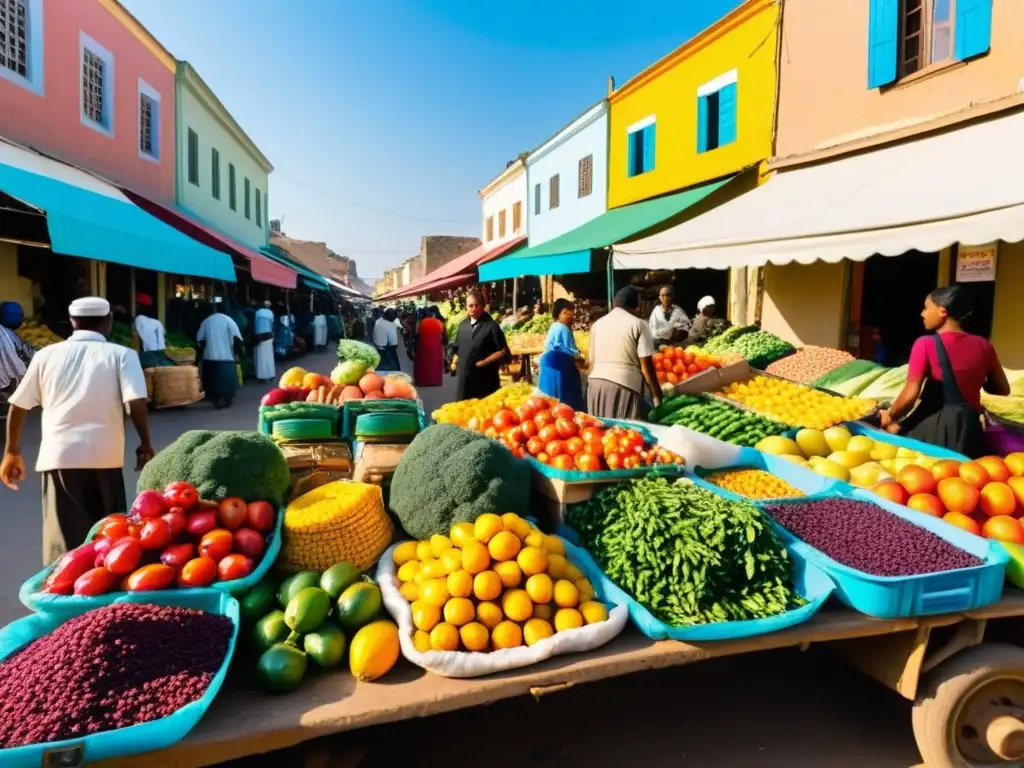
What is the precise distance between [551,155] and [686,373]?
628 inches

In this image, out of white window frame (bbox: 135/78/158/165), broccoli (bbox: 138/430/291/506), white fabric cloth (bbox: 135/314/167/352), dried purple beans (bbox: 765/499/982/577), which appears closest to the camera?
dried purple beans (bbox: 765/499/982/577)

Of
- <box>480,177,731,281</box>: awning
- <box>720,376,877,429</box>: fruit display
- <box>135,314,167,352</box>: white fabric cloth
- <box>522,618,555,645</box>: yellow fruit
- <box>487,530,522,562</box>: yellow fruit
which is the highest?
<box>480,177,731,281</box>: awning

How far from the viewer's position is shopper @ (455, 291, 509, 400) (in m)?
6.66

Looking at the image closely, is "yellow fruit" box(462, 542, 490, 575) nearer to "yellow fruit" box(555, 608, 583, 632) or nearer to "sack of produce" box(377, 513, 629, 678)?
"sack of produce" box(377, 513, 629, 678)

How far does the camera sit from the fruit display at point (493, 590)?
7.69 ft

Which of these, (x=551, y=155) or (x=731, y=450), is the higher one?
(x=551, y=155)

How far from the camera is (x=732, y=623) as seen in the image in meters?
2.45

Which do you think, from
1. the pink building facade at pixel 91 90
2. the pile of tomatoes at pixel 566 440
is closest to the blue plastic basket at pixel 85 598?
the pile of tomatoes at pixel 566 440

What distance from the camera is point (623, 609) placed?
2.51 meters

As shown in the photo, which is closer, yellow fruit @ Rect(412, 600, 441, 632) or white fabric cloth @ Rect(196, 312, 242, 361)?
yellow fruit @ Rect(412, 600, 441, 632)

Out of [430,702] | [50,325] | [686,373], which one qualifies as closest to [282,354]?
[50,325]

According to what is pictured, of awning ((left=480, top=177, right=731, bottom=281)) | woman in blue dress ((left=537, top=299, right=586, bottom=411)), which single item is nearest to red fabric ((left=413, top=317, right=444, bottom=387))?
awning ((left=480, top=177, right=731, bottom=281))

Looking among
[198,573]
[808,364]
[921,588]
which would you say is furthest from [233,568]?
[808,364]

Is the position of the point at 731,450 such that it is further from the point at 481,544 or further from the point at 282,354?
the point at 282,354
